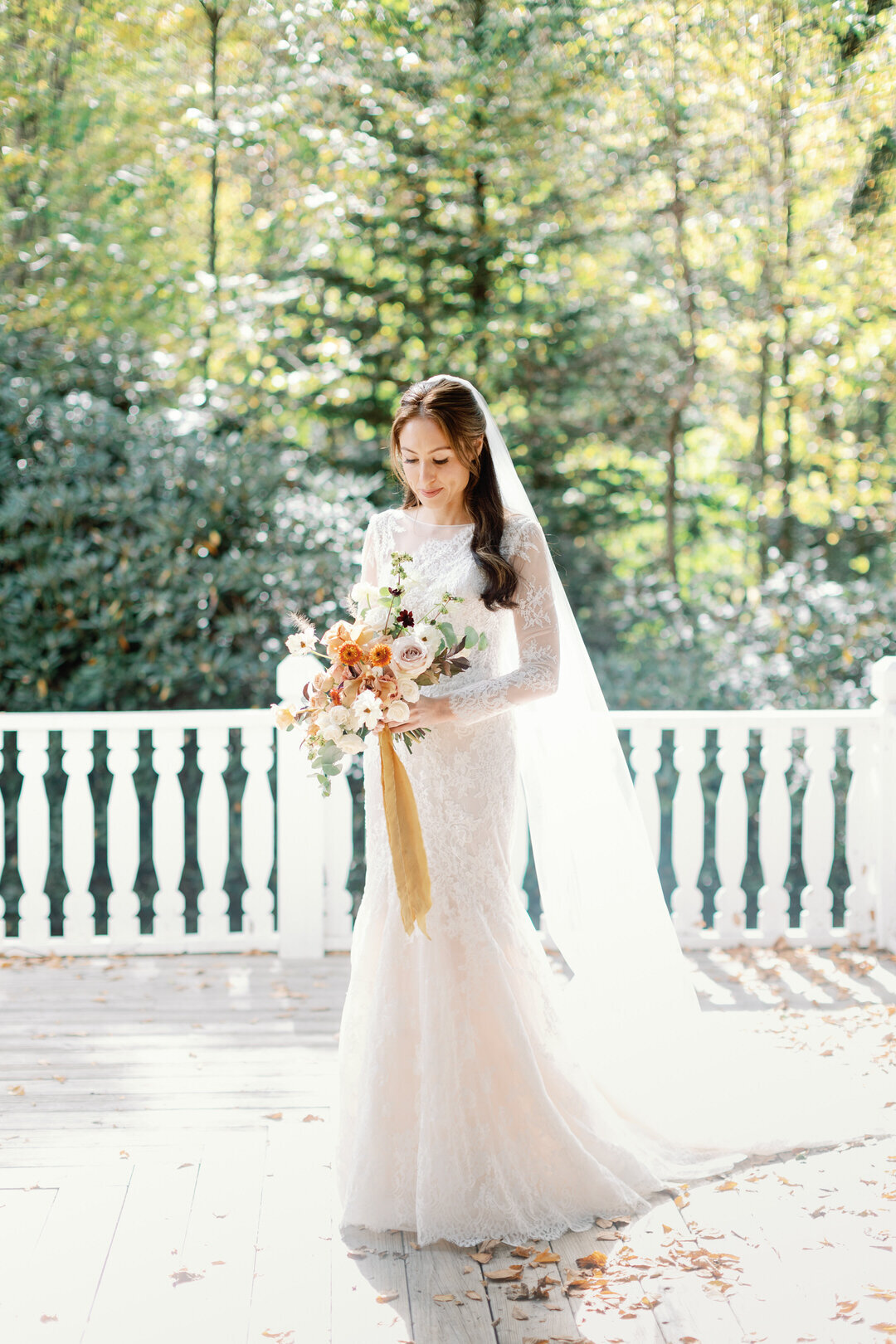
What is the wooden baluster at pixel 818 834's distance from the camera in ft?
15.2

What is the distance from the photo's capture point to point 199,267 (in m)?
7.55

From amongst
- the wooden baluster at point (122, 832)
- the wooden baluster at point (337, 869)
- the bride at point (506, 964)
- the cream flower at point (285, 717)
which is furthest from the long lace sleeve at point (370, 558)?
the wooden baluster at point (122, 832)

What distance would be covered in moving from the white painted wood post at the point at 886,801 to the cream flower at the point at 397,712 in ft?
9.58

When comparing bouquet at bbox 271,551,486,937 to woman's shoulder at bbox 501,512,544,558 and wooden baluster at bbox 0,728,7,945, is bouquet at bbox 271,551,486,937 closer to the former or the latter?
woman's shoulder at bbox 501,512,544,558

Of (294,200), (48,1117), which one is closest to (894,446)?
(294,200)

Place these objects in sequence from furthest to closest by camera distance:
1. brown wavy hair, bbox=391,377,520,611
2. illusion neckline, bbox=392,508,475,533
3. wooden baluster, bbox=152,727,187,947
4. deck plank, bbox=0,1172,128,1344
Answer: wooden baluster, bbox=152,727,187,947 < illusion neckline, bbox=392,508,475,533 < brown wavy hair, bbox=391,377,520,611 < deck plank, bbox=0,1172,128,1344

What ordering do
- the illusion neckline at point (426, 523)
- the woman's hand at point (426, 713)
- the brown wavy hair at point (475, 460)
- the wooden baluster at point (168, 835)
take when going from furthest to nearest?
the wooden baluster at point (168, 835) → the illusion neckline at point (426, 523) → the brown wavy hair at point (475, 460) → the woman's hand at point (426, 713)

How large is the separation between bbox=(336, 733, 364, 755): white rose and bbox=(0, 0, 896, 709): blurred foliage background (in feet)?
9.98

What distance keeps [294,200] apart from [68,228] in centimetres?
146

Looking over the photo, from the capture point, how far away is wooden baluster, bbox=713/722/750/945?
15.3 feet

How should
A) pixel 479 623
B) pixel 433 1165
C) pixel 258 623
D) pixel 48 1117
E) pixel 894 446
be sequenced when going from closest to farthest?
pixel 433 1165 < pixel 479 623 < pixel 48 1117 < pixel 258 623 < pixel 894 446

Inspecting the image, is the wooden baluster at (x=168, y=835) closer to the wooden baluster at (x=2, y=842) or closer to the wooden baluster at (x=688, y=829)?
the wooden baluster at (x=2, y=842)

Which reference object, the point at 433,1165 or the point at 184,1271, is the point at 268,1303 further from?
the point at 433,1165

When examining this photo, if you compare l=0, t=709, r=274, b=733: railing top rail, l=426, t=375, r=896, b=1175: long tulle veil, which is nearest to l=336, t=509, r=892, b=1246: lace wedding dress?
l=426, t=375, r=896, b=1175: long tulle veil
